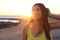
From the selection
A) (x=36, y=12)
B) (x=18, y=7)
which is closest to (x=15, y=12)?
(x=18, y=7)

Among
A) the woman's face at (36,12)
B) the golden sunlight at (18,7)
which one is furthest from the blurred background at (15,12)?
the woman's face at (36,12)

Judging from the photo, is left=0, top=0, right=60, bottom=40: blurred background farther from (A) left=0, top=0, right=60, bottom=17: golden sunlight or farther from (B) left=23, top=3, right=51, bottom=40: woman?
(B) left=23, top=3, right=51, bottom=40: woman

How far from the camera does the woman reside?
3.01 feet

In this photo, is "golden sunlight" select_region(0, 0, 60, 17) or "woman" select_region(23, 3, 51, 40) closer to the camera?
"woman" select_region(23, 3, 51, 40)

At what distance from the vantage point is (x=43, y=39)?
901mm

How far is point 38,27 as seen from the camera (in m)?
0.93

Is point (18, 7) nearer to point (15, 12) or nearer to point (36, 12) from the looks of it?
point (15, 12)

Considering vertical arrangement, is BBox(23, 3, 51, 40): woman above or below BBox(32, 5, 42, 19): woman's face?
below

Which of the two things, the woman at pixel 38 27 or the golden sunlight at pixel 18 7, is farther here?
the golden sunlight at pixel 18 7

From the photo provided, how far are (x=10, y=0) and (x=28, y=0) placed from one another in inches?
8.8

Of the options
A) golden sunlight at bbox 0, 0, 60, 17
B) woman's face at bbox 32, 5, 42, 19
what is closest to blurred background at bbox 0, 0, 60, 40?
golden sunlight at bbox 0, 0, 60, 17

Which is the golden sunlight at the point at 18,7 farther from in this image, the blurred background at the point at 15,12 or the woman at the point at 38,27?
the woman at the point at 38,27

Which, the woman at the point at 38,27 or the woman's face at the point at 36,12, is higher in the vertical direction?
the woman's face at the point at 36,12

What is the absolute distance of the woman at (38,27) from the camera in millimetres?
917
